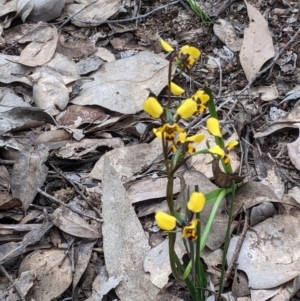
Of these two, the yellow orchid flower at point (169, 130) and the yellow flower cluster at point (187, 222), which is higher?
the yellow orchid flower at point (169, 130)

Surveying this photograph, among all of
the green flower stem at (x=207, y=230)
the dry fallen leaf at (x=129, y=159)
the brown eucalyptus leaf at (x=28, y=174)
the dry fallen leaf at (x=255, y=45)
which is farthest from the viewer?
the dry fallen leaf at (x=255, y=45)

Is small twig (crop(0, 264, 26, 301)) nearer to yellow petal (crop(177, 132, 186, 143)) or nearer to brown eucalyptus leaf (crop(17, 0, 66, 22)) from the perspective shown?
yellow petal (crop(177, 132, 186, 143))

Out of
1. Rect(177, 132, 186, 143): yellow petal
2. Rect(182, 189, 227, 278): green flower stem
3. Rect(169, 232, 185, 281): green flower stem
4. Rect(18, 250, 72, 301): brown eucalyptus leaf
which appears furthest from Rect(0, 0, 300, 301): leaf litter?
Rect(177, 132, 186, 143): yellow petal

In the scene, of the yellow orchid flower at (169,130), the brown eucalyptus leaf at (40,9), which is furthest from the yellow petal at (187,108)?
the brown eucalyptus leaf at (40,9)

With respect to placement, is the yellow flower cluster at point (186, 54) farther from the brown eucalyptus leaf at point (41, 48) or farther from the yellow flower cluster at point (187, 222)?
the brown eucalyptus leaf at point (41, 48)

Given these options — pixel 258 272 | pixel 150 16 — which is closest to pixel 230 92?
pixel 150 16
